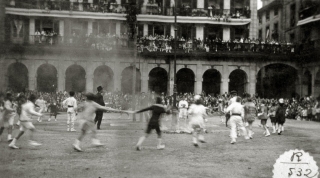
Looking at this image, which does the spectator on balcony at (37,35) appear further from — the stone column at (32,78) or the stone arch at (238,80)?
the stone arch at (238,80)

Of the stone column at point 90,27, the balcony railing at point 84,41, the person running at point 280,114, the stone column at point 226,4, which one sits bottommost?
the person running at point 280,114

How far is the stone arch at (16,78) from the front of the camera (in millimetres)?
5356

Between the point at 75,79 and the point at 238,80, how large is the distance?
3039cm

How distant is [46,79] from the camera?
6.36 metres

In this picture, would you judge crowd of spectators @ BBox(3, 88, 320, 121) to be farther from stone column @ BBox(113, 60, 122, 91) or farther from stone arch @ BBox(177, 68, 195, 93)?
stone arch @ BBox(177, 68, 195, 93)

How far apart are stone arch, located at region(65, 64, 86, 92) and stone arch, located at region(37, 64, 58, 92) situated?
0.69 feet

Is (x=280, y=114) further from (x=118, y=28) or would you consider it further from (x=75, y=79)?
(x=75, y=79)

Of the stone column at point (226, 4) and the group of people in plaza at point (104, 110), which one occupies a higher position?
the stone column at point (226, 4)

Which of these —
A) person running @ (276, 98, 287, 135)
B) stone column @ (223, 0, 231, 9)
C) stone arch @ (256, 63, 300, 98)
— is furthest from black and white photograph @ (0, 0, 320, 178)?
stone column @ (223, 0, 231, 9)

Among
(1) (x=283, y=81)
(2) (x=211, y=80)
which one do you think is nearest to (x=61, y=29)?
(1) (x=283, y=81)

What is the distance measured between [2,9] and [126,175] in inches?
155

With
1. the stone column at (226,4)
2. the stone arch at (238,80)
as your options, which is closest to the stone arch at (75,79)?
the stone column at (226,4)

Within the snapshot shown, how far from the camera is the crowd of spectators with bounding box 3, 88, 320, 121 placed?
6833 millimetres

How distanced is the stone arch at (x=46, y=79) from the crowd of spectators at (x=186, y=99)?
12 centimetres
